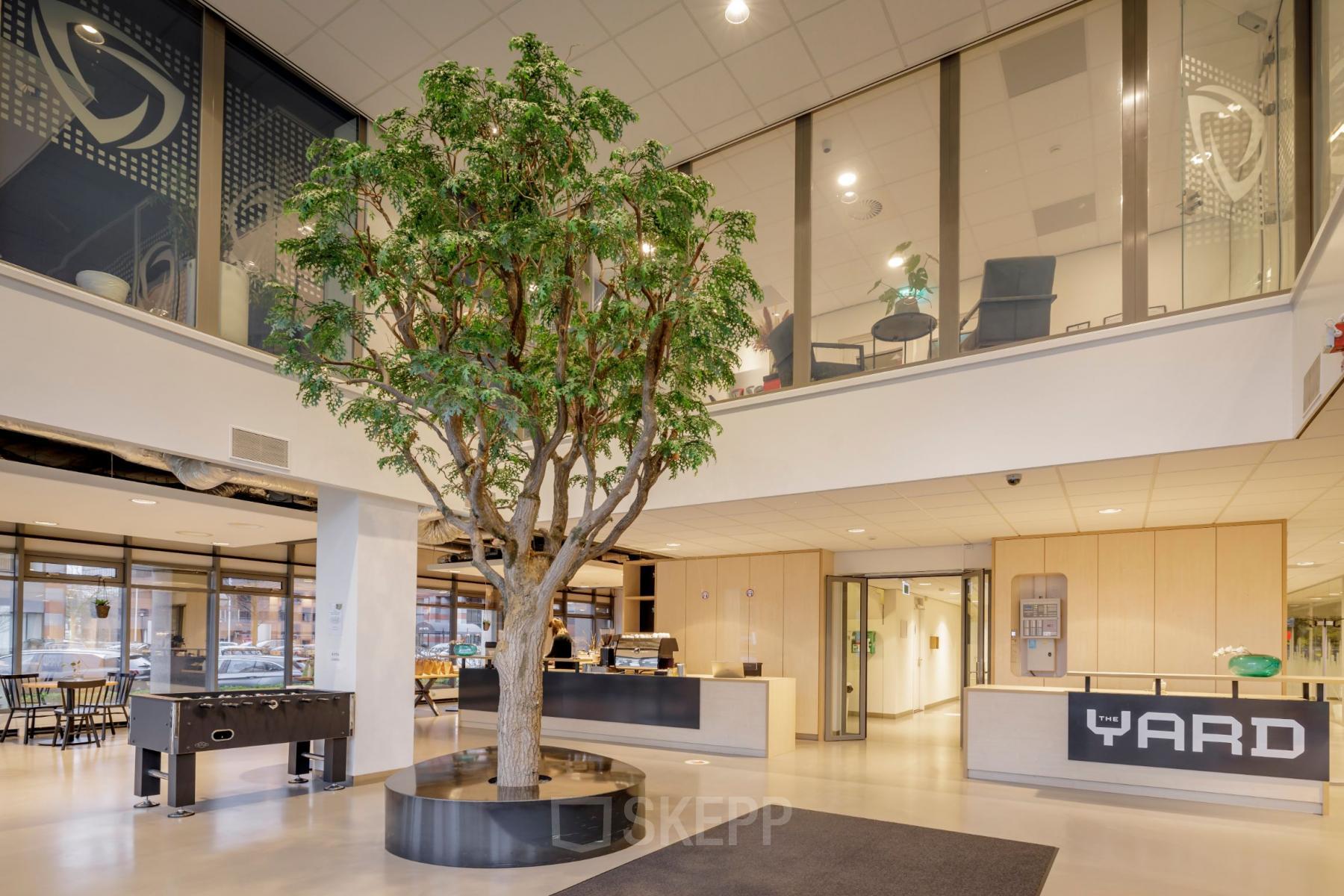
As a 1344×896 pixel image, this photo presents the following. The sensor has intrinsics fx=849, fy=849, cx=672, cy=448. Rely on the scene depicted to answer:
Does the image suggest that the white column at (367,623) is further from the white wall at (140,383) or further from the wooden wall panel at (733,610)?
the wooden wall panel at (733,610)

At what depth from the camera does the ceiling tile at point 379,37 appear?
23.8 feet

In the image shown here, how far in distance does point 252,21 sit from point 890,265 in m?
6.09

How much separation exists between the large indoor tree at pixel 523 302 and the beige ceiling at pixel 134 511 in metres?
3.41

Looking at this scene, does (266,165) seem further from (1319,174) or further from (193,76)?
(1319,174)

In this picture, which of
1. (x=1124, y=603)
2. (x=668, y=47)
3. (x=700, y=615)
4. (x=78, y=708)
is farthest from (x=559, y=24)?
(x=78, y=708)

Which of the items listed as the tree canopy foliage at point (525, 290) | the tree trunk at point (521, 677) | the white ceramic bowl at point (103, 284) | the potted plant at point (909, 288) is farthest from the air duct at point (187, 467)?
the potted plant at point (909, 288)

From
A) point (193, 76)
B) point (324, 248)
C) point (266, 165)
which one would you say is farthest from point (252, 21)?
point (324, 248)

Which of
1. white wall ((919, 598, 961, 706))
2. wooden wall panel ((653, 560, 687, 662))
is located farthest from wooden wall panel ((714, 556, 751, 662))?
white wall ((919, 598, 961, 706))

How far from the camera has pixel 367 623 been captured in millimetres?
8172

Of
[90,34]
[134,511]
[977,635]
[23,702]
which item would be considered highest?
[90,34]

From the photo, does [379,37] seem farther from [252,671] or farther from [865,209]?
[252,671]

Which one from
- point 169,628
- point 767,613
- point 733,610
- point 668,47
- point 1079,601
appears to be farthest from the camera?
point 169,628

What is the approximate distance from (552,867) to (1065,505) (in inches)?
233

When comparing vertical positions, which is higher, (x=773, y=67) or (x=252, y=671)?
(x=773, y=67)
